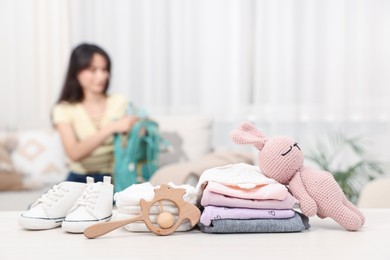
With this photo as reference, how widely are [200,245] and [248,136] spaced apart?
0.28 m

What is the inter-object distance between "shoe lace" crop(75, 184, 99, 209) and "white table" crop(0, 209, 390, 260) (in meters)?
0.06

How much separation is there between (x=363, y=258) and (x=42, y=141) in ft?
8.20

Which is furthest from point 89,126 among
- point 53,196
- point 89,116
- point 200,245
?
point 200,245

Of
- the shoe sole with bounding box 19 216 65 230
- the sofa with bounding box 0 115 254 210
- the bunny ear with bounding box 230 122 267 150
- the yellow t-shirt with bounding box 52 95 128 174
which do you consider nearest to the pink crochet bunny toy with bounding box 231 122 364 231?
the bunny ear with bounding box 230 122 267 150

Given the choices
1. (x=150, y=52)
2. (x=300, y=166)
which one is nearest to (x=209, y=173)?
(x=300, y=166)

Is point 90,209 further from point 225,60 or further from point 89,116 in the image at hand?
point 225,60

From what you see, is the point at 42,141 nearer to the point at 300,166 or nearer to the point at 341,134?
the point at 341,134

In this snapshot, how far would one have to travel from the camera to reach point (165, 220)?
3.80 ft

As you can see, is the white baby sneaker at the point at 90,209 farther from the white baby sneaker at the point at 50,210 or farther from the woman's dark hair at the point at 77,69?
the woman's dark hair at the point at 77,69

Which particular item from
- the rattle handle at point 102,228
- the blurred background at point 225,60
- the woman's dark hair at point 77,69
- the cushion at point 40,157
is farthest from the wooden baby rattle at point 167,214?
the blurred background at point 225,60

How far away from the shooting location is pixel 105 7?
11.7 feet

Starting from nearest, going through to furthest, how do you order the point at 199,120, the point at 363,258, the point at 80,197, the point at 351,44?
the point at 363,258 < the point at 80,197 < the point at 199,120 < the point at 351,44

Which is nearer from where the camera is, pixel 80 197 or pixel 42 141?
pixel 80 197

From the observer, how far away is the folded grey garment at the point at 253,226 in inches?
46.0
